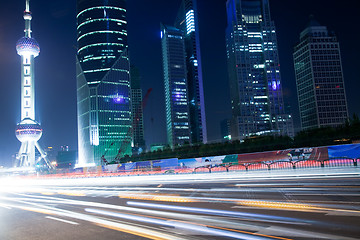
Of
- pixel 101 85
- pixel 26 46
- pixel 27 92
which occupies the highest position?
pixel 26 46

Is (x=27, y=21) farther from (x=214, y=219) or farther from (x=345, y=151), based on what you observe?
(x=214, y=219)

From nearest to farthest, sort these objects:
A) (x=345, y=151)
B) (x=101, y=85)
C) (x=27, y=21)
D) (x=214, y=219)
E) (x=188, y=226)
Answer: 1. (x=188, y=226)
2. (x=214, y=219)
3. (x=345, y=151)
4. (x=27, y=21)
5. (x=101, y=85)

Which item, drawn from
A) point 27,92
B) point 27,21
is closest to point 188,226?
point 27,92

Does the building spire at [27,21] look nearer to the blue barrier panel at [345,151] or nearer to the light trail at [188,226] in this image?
the blue barrier panel at [345,151]

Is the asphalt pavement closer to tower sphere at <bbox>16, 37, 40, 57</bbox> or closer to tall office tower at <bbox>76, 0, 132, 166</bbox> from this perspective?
tower sphere at <bbox>16, 37, 40, 57</bbox>

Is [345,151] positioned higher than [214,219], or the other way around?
[345,151]

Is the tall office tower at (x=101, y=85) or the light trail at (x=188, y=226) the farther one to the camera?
the tall office tower at (x=101, y=85)

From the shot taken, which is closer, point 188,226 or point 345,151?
point 188,226

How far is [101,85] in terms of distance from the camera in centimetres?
18488

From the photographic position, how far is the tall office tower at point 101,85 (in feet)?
612

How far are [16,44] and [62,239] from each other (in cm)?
16009

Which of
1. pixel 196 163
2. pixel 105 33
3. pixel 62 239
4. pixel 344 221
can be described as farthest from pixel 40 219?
pixel 105 33

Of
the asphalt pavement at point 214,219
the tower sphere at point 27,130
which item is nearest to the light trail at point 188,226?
the asphalt pavement at point 214,219

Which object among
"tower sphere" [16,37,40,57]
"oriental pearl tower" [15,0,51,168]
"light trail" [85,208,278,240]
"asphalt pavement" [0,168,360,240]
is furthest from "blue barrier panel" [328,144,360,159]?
"tower sphere" [16,37,40,57]
